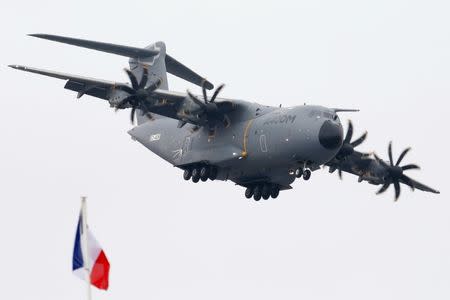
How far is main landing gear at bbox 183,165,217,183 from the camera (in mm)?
51531

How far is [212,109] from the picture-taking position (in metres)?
50.5

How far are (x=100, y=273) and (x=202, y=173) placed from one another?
65.8ft

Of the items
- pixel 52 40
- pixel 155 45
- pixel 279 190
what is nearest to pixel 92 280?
pixel 52 40

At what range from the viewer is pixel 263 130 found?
49531 mm

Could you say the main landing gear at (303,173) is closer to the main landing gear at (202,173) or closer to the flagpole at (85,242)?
the main landing gear at (202,173)

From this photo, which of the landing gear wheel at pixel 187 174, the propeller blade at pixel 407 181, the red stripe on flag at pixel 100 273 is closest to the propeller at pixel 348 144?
the propeller blade at pixel 407 181

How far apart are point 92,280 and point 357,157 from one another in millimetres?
25881

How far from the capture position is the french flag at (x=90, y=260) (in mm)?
31484

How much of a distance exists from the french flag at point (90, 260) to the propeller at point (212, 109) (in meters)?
18.3

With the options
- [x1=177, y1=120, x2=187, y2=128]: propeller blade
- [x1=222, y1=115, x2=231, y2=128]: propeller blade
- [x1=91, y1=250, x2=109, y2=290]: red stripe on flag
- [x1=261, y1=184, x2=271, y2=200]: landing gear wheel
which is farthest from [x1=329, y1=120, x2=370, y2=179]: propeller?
[x1=91, y1=250, x2=109, y2=290]: red stripe on flag

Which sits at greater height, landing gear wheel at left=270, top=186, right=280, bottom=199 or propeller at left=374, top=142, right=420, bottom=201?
propeller at left=374, top=142, right=420, bottom=201

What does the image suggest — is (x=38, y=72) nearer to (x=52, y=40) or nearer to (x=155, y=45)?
(x=52, y=40)

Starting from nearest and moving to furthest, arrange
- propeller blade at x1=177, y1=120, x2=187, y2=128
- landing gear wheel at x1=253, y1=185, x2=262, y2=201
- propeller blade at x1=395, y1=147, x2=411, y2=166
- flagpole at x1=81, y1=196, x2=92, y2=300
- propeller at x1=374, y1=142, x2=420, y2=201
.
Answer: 1. flagpole at x1=81, y1=196, x2=92, y2=300
2. propeller blade at x1=177, y1=120, x2=187, y2=128
3. landing gear wheel at x1=253, y1=185, x2=262, y2=201
4. propeller blade at x1=395, y1=147, x2=411, y2=166
5. propeller at x1=374, y1=142, x2=420, y2=201

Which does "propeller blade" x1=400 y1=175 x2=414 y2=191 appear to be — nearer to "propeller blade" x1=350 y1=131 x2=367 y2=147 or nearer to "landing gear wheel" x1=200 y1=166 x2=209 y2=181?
"propeller blade" x1=350 y1=131 x2=367 y2=147
